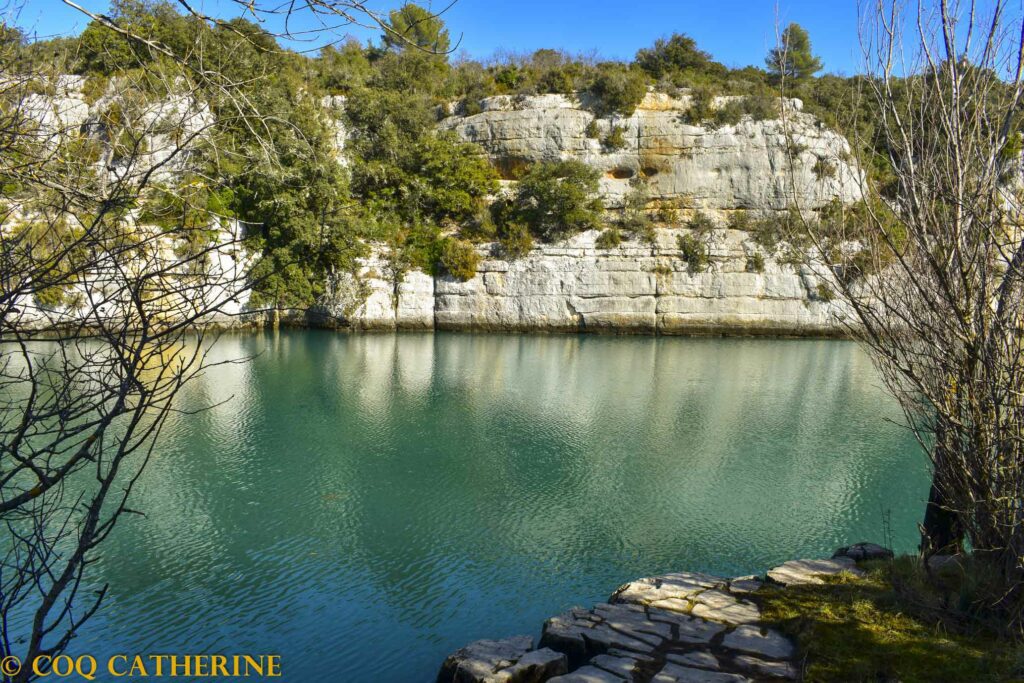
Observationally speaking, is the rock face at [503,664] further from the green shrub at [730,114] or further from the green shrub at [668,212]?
the green shrub at [730,114]

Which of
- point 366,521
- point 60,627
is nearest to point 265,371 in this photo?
point 366,521

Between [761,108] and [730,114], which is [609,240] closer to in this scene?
[730,114]

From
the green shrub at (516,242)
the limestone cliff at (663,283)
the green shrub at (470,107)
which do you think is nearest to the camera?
the limestone cliff at (663,283)

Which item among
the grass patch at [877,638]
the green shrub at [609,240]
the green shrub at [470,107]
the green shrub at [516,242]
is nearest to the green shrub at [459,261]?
the green shrub at [516,242]

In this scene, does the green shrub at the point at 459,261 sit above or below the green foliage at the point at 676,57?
below

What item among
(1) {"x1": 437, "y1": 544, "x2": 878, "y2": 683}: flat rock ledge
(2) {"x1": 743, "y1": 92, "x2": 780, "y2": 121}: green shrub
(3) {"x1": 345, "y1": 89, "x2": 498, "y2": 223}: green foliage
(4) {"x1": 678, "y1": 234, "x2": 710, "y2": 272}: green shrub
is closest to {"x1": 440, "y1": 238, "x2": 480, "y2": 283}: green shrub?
(3) {"x1": 345, "y1": 89, "x2": 498, "y2": 223}: green foliage

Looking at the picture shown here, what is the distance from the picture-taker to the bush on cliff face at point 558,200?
90.4ft

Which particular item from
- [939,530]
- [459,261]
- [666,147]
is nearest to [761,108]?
[666,147]

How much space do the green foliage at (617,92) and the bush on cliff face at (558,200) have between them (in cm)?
300

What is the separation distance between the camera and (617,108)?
98.0 feet

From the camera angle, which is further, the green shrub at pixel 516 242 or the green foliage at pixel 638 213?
the green foliage at pixel 638 213

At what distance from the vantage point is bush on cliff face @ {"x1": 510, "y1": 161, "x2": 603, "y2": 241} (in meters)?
27.6

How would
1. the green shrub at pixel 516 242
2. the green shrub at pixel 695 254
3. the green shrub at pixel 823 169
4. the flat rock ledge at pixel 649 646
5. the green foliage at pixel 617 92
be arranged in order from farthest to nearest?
the green foliage at pixel 617 92 < the green shrub at pixel 516 242 < the green shrub at pixel 695 254 < the green shrub at pixel 823 169 < the flat rock ledge at pixel 649 646

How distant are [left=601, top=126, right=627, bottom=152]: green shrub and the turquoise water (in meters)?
15.7
